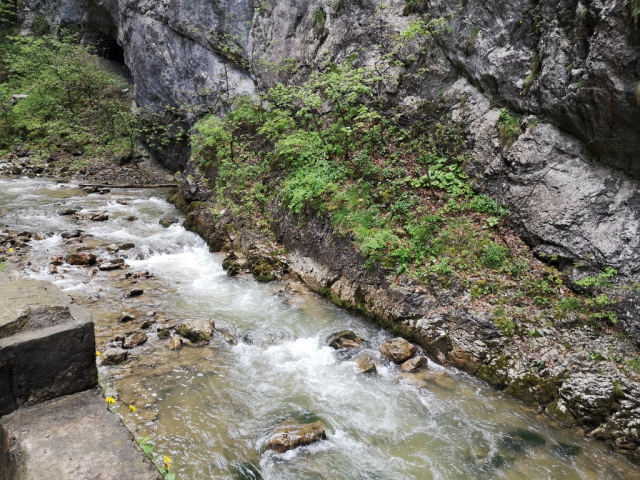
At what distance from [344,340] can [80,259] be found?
7.04 m

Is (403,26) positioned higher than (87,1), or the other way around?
(87,1)

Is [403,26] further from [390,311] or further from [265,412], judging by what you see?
[265,412]

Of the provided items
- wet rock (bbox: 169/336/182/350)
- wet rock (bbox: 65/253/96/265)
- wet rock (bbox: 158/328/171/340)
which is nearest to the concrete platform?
wet rock (bbox: 169/336/182/350)

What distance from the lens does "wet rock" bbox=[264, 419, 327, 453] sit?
4715mm

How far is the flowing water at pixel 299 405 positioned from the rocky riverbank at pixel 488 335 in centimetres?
30

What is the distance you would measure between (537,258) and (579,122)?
2506mm

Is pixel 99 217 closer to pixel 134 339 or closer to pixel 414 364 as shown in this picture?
pixel 134 339

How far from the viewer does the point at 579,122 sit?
6.82 meters

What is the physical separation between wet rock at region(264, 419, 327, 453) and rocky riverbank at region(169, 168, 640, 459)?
2667mm

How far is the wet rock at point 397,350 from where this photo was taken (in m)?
6.58

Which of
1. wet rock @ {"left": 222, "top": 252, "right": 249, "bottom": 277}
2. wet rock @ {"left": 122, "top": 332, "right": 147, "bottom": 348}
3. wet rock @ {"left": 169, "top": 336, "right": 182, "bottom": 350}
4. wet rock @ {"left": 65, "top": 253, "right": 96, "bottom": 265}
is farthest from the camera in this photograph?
wet rock @ {"left": 222, "top": 252, "right": 249, "bottom": 277}

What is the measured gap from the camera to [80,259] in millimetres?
9586

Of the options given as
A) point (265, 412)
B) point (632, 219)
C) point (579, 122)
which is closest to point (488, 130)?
point (579, 122)

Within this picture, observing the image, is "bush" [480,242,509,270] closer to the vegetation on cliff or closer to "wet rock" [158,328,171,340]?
→ the vegetation on cliff
